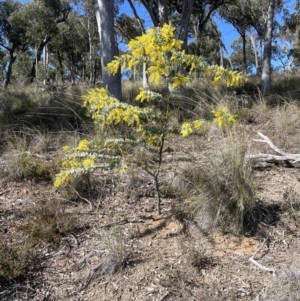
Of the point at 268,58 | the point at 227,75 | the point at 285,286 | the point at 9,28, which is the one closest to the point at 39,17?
the point at 9,28

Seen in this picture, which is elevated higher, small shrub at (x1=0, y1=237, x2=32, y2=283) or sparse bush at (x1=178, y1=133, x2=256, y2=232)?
sparse bush at (x1=178, y1=133, x2=256, y2=232)

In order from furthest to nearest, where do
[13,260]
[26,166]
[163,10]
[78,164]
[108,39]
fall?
1. [163,10]
2. [108,39]
3. [26,166]
4. [78,164]
5. [13,260]

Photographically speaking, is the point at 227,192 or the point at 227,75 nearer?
the point at 227,75

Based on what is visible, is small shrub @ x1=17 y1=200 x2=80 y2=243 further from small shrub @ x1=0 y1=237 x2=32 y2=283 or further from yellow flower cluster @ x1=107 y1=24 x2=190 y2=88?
yellow flower cluster @ x1=107 y1=24 x2=190 y2=88

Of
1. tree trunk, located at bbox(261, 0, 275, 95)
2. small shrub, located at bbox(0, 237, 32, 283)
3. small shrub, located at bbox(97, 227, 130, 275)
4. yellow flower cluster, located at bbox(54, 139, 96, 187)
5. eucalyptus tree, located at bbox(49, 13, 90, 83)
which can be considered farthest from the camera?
eucalyptus tree, located at bbox(49, 13, 90, 83)

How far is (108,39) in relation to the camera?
5809mm

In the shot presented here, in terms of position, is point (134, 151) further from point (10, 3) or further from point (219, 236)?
point (10, 3)

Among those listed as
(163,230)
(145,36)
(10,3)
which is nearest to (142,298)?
(163,230)

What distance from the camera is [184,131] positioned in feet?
8.81

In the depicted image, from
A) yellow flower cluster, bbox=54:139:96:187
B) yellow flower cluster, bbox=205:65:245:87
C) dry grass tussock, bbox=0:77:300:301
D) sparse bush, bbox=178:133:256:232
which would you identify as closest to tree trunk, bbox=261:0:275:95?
dry grass tussock, bbox=0:77:300:301

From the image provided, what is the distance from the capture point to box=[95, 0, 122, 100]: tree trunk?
18.7 ft

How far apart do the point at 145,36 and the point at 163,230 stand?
5.25 feet

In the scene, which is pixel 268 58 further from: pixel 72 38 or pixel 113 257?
pixel 72 38

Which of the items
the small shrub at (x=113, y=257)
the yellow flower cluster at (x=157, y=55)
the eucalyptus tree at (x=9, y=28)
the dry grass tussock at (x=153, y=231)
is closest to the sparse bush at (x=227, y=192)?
the dry grass tussock at (x=153, y=231)
